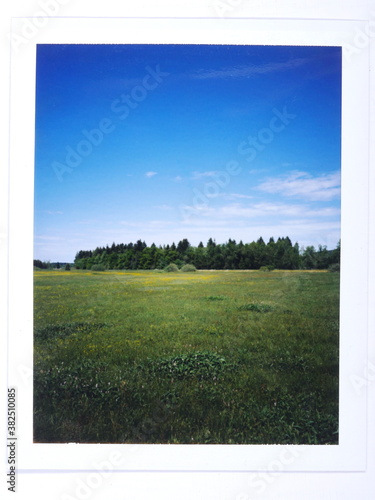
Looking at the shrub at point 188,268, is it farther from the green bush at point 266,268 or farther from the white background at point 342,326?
the white background at point 342,326

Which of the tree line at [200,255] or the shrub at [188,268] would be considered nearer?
the tree line at [200,255]

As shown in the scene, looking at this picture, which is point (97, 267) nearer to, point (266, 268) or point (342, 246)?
point (266, 268)

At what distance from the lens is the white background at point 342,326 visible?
10.0 feet

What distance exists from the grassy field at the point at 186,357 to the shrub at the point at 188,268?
8cm

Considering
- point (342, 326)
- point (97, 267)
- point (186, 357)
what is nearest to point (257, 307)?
point (342, 326)

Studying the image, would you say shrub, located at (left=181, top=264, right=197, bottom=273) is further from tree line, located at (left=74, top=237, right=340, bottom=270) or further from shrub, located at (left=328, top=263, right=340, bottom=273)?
shrub, located at (left=328, top=263, right=340, bottom=273)

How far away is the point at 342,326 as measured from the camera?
10.9ft

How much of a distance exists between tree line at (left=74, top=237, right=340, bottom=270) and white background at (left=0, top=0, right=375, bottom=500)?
2.27 feet

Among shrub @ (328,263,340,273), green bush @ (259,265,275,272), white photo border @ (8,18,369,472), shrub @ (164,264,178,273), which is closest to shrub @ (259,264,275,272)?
green bush @ (259,265,275,272)

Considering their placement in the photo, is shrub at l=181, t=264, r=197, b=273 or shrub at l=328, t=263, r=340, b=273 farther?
shrub at l=181, t=264, r=197, b=273

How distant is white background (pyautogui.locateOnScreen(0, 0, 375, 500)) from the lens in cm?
305

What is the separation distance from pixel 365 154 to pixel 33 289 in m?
4.26

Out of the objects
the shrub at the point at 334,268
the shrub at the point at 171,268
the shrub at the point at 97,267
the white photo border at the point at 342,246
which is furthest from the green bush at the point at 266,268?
the shrub at the point at 97,267

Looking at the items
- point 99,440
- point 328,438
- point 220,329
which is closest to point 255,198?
point 220,329
